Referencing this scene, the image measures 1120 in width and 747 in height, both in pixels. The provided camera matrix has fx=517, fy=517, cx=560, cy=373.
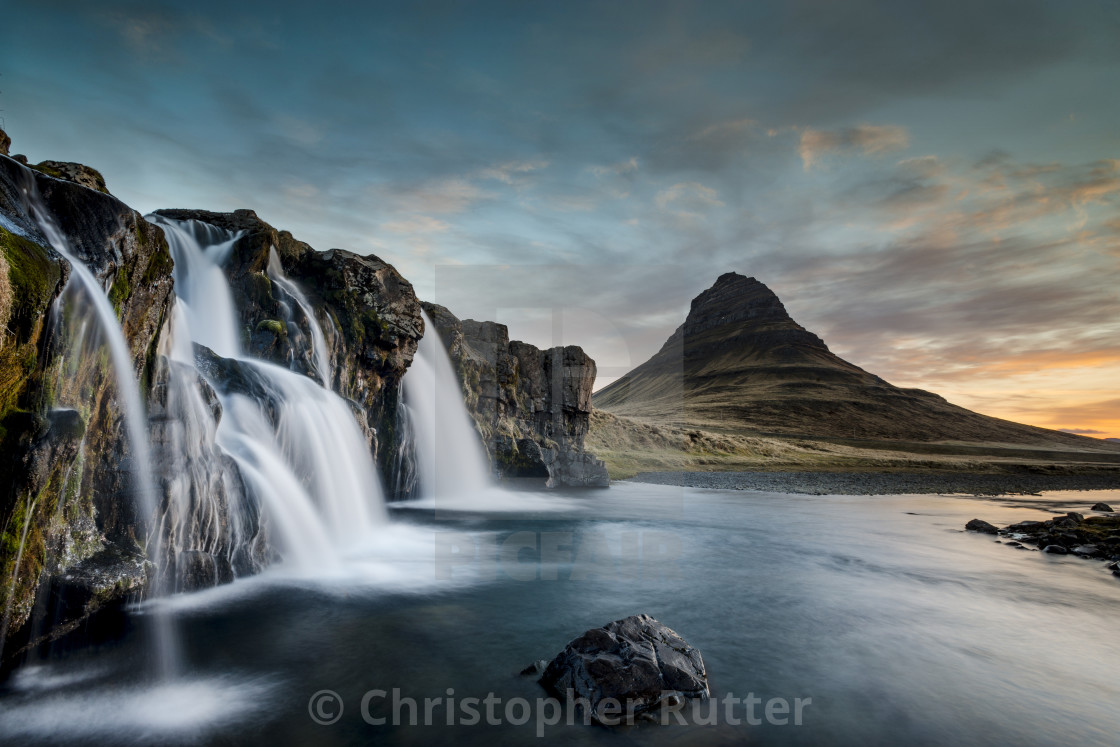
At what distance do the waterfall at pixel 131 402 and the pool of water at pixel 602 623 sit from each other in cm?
33

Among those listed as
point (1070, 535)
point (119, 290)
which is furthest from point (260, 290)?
point (1070, 535)

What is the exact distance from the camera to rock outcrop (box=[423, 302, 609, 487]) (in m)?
41.3

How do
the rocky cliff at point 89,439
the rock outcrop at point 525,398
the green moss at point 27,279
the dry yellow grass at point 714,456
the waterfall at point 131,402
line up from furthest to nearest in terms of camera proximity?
the dry yellow grass at point 714,456 → the rock outcrop at point 525,398 → the waterfall at point 131,402 → the rocky cliff at point 89,439 → the green moss at point 27,279

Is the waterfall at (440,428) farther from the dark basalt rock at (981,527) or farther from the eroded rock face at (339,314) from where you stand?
the dark basalt rock at (981,527)

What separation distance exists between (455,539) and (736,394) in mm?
190104

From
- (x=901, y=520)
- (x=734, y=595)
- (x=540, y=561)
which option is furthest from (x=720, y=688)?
(x=901, y=520)

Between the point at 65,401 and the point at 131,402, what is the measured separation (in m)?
2.10

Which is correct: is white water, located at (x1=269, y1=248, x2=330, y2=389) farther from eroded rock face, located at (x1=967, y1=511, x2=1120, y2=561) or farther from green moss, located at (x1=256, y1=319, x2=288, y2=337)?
eroded rock face, located at (x1=967, y1=511, x2=1120, y2=561)

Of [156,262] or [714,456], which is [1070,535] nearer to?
[156,262]

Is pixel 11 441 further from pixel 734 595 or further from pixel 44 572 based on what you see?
pixel 734 595

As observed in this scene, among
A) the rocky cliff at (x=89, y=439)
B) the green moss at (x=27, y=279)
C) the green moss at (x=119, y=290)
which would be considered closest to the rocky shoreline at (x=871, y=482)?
the rocky cliff at (x=89, y=439)

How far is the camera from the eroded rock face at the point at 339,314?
73.4 feet

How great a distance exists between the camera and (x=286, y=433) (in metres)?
17.3

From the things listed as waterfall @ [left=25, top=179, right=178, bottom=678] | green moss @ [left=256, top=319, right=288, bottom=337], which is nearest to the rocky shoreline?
green moss @ [left=256, top=319, right=288, bottom=337]
